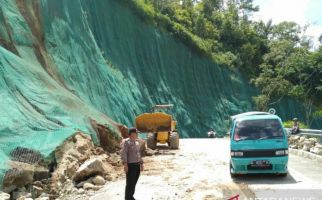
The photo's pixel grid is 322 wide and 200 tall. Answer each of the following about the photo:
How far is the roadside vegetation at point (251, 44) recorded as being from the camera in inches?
1665

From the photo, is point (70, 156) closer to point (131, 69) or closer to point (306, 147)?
point (306, 147)

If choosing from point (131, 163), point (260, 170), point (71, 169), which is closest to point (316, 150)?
point (260, 170)

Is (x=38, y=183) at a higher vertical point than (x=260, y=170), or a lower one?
lower

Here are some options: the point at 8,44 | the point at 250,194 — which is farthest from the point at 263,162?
the point at 8,44

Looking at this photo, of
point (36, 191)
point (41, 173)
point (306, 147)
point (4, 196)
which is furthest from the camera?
point (306, 147)

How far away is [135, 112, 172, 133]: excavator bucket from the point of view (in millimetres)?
24938

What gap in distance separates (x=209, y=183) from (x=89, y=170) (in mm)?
3301

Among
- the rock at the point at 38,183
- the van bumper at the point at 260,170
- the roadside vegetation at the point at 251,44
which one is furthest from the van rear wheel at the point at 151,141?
the roadside vegetation at the point at 251,44

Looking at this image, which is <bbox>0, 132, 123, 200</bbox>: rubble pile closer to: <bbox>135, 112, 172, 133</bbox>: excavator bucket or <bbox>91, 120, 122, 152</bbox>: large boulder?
<bbox>91, 120, 122, 152</bbox>: large boulder

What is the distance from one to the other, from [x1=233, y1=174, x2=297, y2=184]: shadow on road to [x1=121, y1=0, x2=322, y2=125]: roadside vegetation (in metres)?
26.9

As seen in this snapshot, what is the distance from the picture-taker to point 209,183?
13.5 metres

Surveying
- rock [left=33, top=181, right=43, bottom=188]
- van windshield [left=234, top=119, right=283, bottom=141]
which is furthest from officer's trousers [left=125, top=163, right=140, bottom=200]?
van windshield [left=234, top=119, right=283, bottom=141]

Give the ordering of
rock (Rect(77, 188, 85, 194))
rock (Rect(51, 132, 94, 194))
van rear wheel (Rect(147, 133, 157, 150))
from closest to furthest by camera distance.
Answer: rock (Rect(77, 188, 85, 194)) → rock (Rect(51, 132, 94, 194)) → van rear wheel (Rect(147, 133, 157, 150))

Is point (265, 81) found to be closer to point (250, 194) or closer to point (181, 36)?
point (181, 36)
